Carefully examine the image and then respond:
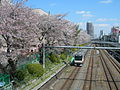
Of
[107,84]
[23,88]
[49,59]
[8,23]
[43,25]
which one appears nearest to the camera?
[8,23]

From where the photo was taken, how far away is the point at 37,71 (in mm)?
18484

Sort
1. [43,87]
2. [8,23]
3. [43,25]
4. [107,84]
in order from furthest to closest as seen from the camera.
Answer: [43,25]
[107,84]
[43,87]
[8,23]

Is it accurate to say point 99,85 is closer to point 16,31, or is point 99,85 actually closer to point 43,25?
point 16,31

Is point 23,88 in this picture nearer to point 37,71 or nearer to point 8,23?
point 37,71

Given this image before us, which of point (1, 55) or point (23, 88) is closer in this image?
point (1, 55)

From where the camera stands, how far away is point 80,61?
Answer: 29625 mm

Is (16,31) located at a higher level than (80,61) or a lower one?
higher

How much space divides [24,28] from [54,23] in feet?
38.3

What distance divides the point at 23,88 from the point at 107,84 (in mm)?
8529

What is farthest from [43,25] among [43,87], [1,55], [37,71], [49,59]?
[1,55]


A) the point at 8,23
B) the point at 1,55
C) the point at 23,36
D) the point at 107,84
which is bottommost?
the point at 107,84

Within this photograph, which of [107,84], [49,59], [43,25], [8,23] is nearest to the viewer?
[8,23]

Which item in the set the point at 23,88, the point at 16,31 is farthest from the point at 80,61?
the point at 16,31

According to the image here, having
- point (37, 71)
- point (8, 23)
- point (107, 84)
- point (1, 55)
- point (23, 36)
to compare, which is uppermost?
point (8, 23)
